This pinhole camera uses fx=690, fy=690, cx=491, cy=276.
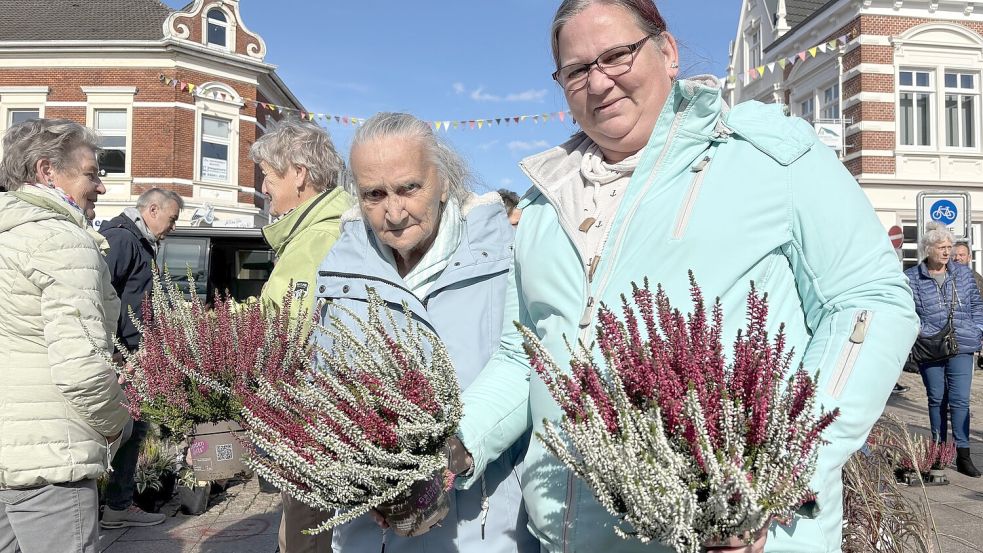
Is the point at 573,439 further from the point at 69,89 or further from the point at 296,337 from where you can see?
the point at 69,89

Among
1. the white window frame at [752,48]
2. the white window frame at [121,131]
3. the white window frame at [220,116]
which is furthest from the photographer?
the white window frame at [752,48]

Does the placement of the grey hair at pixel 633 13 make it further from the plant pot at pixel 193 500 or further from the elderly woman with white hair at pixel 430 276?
the plant pot at pixel 193 500

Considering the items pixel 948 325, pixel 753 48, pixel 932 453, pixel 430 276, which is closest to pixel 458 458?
pixel 430 276

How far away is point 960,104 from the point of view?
2047 cm

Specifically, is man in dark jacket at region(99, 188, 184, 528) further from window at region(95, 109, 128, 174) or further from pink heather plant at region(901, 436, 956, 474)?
window at region(95, 109, 128, 174)

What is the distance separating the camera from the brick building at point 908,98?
64.8ft

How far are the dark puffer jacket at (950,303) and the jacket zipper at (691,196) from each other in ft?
18.8

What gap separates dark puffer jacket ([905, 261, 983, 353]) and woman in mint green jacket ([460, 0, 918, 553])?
5677 mm

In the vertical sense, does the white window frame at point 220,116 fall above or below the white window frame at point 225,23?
below

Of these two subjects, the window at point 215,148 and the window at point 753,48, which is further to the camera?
the window at point 753,48

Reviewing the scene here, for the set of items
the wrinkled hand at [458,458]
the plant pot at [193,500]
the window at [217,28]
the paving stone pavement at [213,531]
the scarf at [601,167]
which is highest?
the window at [217,28]

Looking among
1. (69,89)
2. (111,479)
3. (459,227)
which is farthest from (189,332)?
(69,89)

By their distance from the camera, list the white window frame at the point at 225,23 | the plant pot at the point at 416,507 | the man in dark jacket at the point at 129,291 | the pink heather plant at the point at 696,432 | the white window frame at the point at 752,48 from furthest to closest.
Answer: the white window frame at the point at 752,48 < the white window frame at the point at 225,23 < the man in dark jacket at the point at 129,291 < the plant pot at the point at 416,507 < the pink heather plant at the point at 696,432

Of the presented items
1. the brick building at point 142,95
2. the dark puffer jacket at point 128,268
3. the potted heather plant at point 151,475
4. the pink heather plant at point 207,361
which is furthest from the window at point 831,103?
the pink heather plant at point 207,361
